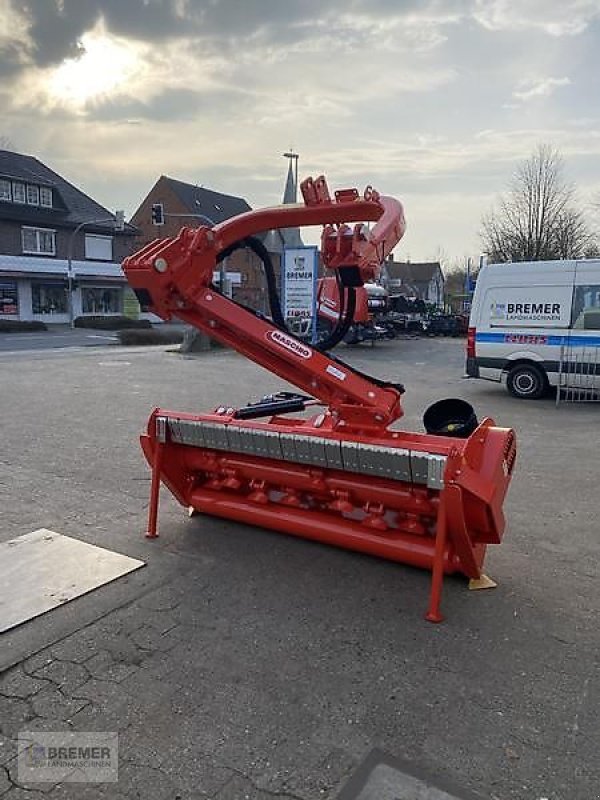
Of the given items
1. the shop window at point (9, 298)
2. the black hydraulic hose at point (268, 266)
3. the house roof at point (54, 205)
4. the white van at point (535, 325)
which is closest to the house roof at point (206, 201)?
the house roof at point (54, 205)

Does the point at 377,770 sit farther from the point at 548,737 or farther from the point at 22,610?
the point at 22,610

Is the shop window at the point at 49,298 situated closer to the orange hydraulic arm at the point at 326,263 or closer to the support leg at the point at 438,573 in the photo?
the orange hydraulic arm at the point at 326,263

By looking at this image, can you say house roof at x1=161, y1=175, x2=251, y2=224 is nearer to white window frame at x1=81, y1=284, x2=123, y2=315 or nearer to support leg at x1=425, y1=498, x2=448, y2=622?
white window frame at x1=81, y1=284, x2=123, y2=315

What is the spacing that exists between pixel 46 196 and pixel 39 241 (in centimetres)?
306

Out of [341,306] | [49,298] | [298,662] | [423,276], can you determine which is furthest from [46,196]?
[423,276]

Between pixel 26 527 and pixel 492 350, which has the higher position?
pixel 492 350

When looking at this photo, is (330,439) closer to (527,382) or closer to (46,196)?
(527,382)

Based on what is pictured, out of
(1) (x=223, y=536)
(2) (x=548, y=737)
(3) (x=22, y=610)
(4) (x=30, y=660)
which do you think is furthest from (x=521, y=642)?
(3) (x=22, y=610)

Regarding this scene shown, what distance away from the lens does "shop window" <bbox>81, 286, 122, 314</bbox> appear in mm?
40062

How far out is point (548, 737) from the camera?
2.61 m

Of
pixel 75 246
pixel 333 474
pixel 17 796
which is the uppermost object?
pixel 75 246

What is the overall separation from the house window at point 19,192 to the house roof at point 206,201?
16.6m

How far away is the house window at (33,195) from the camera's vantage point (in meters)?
36.7

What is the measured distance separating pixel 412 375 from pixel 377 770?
14008mm
